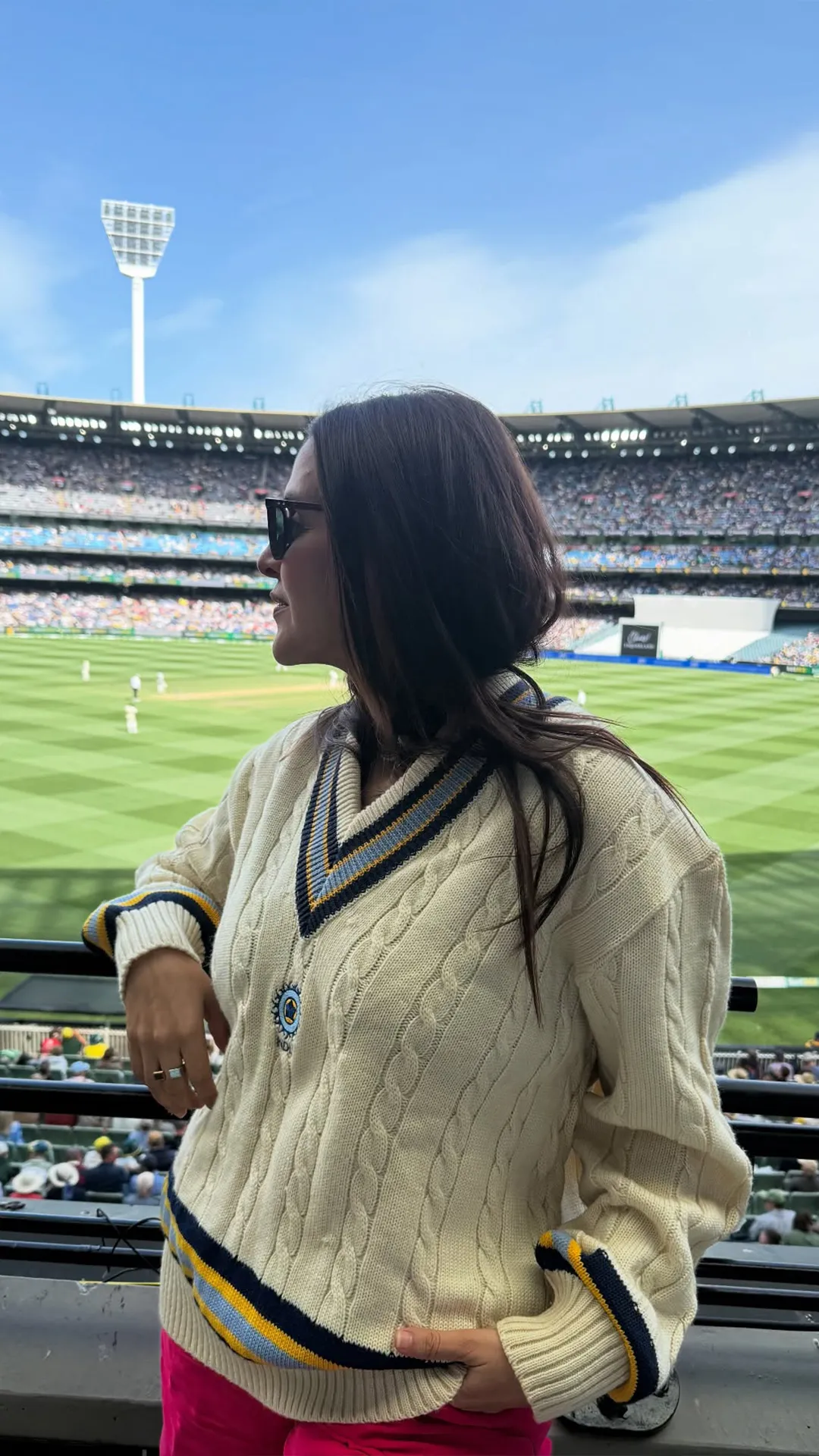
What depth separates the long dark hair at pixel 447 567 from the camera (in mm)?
1165

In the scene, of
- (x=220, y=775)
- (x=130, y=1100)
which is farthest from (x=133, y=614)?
(x=130, y=1100)

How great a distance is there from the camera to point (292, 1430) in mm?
1176

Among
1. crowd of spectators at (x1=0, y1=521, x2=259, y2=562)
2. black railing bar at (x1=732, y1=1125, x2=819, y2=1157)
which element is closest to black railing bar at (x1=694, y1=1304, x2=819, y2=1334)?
black railing bar at (x1=732, y1=1125, x2=819, y2=1157)

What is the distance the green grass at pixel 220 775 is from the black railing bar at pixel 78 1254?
5560mm

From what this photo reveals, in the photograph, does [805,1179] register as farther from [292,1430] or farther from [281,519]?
[281,519]

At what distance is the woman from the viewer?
108cm

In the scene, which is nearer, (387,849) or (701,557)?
(387,849)

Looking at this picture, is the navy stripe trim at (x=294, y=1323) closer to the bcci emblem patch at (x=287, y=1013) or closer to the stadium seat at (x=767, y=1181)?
the bcci emblem patch at (x=287, y=1013)

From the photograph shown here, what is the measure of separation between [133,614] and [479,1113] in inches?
2050

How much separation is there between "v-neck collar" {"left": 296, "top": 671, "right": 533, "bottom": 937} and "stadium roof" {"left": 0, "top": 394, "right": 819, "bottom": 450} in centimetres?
4746

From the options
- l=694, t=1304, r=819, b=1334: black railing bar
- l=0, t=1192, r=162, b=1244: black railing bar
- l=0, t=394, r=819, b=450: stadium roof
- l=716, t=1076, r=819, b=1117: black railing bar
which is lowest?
l=694, t=1304, r=819, b=1334: black railing bar

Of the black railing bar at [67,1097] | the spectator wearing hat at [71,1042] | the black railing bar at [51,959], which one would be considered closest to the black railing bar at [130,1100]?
the black railing bar at [67,1097]

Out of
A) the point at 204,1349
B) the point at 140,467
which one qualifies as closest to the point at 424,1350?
the point at 204,1349

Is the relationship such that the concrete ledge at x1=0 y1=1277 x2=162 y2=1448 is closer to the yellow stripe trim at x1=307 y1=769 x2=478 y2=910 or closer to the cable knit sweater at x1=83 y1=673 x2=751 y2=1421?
the cable knit sweater at x1=83 y1=673 x2=751 y2=1421
